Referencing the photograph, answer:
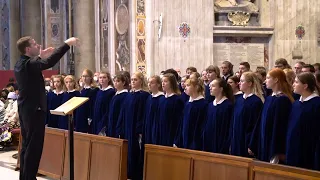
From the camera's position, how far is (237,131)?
716 cm

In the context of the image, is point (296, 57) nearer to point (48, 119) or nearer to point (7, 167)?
point (48, 119)

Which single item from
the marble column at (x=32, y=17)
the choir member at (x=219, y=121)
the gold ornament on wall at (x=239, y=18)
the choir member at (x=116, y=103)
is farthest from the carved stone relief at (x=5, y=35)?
the choir member at (x=219, y=121)

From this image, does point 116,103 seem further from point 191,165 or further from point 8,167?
point 8,167

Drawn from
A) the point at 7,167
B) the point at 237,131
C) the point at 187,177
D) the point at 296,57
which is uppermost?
the point at 296,57

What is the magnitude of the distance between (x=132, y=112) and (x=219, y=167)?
2.91 m

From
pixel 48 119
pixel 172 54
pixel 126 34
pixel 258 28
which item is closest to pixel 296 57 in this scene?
pixel 258 28

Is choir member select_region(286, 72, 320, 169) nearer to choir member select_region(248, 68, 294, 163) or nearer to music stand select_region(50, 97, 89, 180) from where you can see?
choir member select_region(248, 68, 294, 163)

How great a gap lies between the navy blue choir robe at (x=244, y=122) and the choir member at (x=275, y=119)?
0.31 metres

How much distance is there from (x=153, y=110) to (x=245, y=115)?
181cm

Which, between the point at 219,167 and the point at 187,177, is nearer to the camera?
the point at 219,167

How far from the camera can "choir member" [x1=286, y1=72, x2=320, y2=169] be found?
6.17m

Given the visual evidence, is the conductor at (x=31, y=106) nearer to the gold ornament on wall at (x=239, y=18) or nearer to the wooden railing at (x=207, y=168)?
the wooden railing at (x=207, y=168)

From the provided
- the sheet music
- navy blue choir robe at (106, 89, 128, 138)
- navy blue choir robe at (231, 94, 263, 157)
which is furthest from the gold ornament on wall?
navy blue choir robe at (231, 94, 263, 157)

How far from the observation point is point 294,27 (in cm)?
1579
